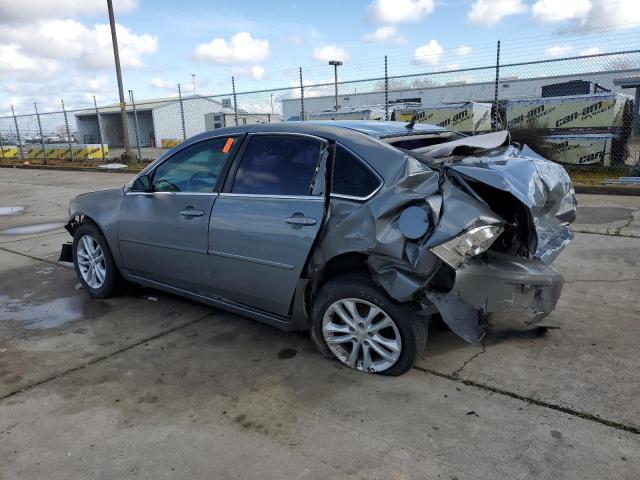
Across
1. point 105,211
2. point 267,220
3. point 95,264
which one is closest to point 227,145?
point 267,220

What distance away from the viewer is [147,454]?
8.39ft

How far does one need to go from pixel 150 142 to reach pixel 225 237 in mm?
46752

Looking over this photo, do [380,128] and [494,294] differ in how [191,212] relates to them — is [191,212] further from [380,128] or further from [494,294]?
[494,294]

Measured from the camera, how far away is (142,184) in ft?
14.4

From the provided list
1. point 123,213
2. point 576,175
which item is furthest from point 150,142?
point 123,213

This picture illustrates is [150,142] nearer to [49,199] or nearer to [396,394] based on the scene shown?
[49,199]

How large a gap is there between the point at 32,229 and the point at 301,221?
272 inches

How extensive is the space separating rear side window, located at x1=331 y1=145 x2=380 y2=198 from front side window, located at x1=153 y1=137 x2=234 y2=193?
99 cm

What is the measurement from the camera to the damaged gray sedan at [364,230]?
2.95 metres

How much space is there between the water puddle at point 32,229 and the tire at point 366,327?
6.63 meters

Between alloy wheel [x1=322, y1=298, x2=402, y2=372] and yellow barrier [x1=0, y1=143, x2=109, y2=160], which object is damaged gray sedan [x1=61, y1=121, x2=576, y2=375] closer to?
alloy wheel [x1=322, y1=298, x2=402, y2=372]

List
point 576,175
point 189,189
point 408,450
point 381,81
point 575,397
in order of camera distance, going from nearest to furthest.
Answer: point 408,450
point 575,397
point 189,189
point 576,175
point 381,81

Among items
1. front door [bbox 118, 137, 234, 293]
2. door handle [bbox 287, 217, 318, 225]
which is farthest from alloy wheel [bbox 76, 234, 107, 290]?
door handle [bbox 287, 217, 318, 225]

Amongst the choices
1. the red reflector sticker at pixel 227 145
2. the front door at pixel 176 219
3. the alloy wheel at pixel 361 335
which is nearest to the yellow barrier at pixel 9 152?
the front door at pixel 176 219
